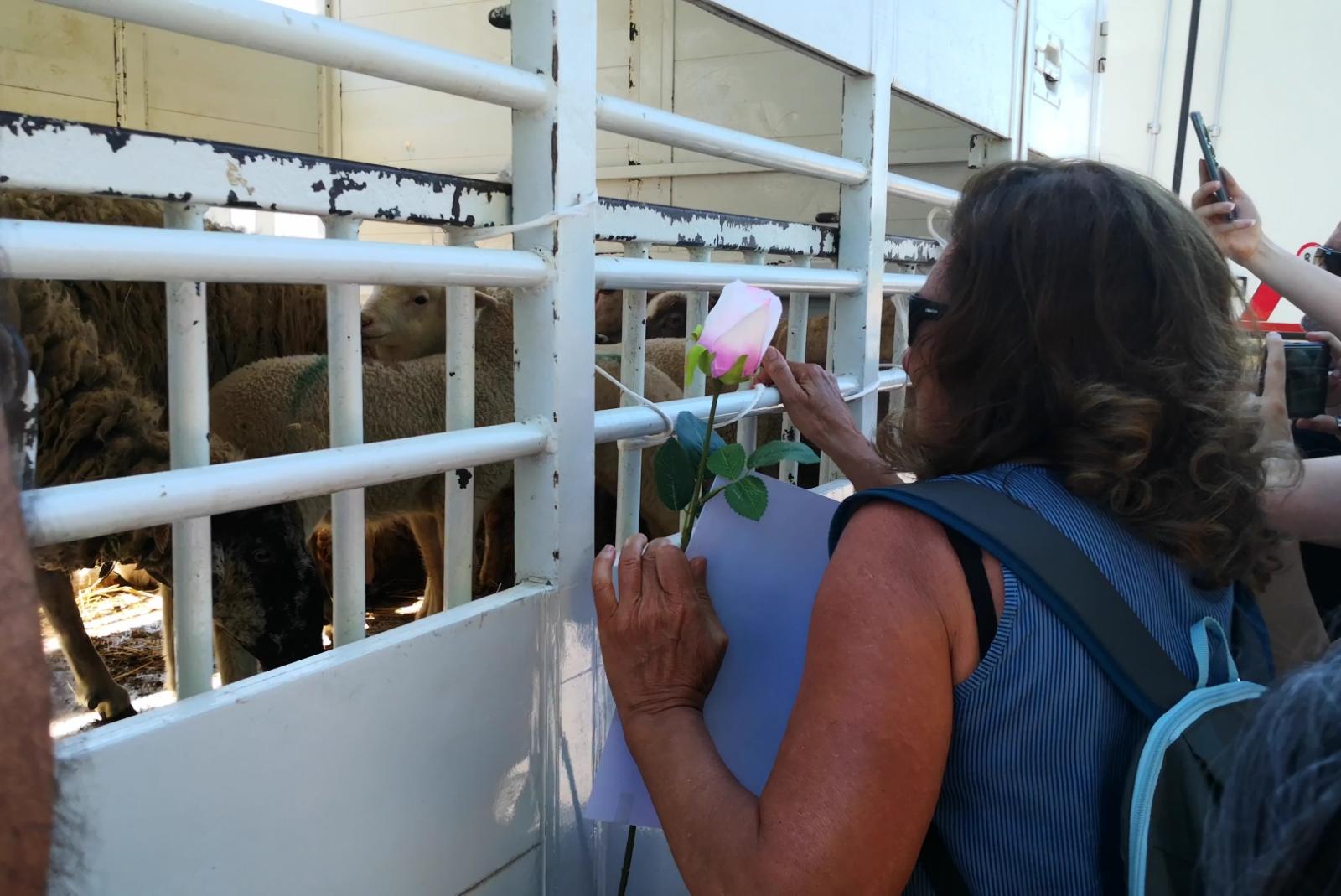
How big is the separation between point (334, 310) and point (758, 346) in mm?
553

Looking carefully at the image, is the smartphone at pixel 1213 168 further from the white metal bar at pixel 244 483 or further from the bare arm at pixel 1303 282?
the white metal bar at pixel 244 483

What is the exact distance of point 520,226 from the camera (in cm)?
137

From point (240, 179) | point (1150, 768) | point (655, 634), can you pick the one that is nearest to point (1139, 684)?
point (1150, 768)

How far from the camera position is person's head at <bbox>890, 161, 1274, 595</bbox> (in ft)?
3.54

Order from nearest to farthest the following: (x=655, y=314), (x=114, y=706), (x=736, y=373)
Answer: (x=736, y=373) → (x=114, y=706) → (x=655, y=314)

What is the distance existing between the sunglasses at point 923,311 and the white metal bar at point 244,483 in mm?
546

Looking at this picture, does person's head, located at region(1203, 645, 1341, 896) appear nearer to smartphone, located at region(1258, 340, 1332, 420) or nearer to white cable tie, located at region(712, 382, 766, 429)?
white cable tie, located at region(712, 382, 766, 429)

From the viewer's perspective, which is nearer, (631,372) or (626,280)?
(626,280)

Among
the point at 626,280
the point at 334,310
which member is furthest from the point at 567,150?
the point at 334,310

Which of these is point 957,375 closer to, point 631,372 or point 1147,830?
point 1147,830

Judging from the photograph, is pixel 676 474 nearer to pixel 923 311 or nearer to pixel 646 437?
pixel 646 437

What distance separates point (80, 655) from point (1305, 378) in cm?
342

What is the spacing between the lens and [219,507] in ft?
3.37

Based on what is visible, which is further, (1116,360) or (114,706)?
(114,706)
